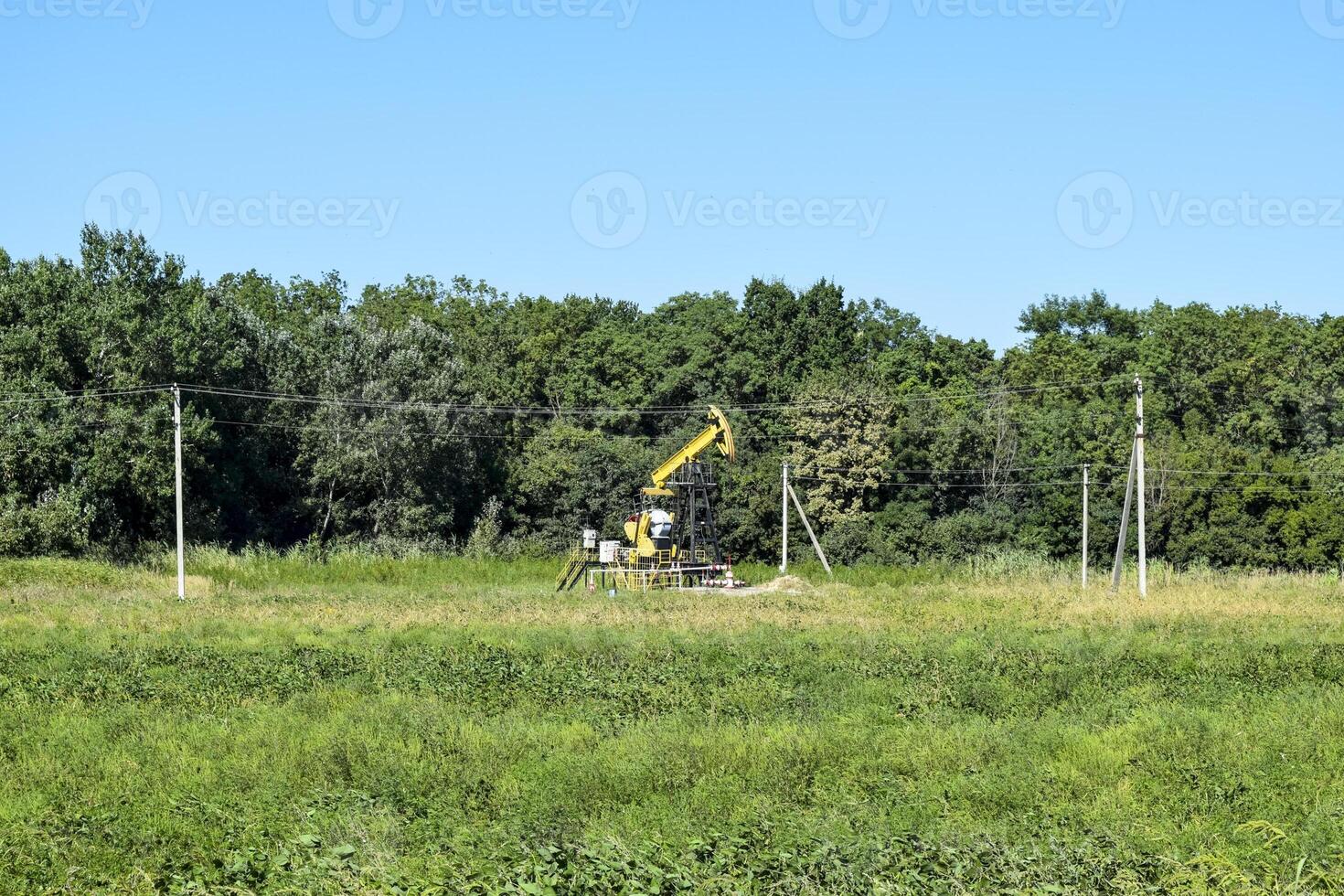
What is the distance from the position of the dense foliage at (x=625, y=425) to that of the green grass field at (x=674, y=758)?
20817 millimetres

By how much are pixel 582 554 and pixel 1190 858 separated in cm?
3250

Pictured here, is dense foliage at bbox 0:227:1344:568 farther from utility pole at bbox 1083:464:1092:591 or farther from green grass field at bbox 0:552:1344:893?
green grass field at bbox 0:552:1344:893

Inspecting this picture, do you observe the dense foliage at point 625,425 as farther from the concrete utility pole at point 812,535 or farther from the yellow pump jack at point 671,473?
the yellow pump jack at point 671,473

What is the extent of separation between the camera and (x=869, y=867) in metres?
10.3

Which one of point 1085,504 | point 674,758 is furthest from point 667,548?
point 674,758

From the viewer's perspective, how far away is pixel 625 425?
60219 millimetres

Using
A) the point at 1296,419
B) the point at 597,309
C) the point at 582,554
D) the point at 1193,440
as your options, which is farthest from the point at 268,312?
the point at 1296,419

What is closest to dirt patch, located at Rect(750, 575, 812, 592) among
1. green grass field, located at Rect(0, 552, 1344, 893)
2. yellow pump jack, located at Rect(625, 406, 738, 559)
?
yellow pump jack, located at Rect(625, 406, 738, 559)

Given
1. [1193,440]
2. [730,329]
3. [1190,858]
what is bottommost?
[1190,858]

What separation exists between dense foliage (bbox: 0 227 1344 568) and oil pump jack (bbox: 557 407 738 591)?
8.22 meters

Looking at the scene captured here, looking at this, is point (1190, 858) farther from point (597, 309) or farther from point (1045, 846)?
point (597, 309)

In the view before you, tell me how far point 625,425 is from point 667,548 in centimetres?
1922

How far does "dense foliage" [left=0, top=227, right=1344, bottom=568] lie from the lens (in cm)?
4419

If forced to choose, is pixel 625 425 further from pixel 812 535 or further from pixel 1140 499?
pixel 1140 499
